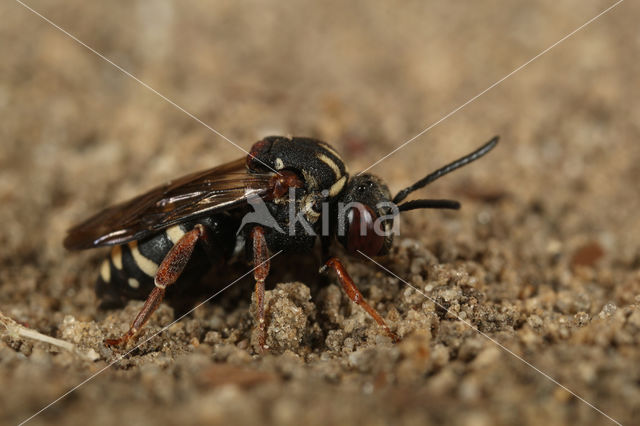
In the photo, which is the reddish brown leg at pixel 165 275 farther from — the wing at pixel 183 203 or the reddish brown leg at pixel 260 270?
the reddish brown leg at pixel 260 270

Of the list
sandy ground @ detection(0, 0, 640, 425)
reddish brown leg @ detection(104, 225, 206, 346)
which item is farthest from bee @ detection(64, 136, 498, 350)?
sandy ground @ detection(0, 0, 640, 425)

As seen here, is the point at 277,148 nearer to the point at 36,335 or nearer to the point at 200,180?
the point at 200,180

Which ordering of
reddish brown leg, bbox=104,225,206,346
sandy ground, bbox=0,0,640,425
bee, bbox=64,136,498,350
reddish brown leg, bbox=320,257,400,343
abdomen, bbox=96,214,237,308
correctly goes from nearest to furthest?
sandy ground, bbox=0,0,640,425 → reddish brown leg, bbox=320,257,400,343 → reddish brown leg, bbox=104,225,206,346 → bee, bbox=64,136,498,350 → abdomen, bbox=96,214,237,308

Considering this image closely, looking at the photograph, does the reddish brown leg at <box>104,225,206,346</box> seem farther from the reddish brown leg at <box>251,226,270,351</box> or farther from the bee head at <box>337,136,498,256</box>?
the bee head at <box>337,136,498,256</box>

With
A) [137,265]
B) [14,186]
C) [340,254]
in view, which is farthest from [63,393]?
[14,186]

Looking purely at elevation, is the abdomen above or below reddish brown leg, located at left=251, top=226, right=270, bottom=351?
above

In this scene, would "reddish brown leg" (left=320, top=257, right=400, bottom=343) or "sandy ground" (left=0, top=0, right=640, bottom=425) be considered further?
"reddish brown leg" (left=320, top=257, right=400, bottom=343)

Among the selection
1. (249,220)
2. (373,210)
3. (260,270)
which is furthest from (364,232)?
(249,220)

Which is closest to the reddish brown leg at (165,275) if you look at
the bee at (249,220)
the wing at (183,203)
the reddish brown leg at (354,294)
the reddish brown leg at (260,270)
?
the bee at (249,220)
